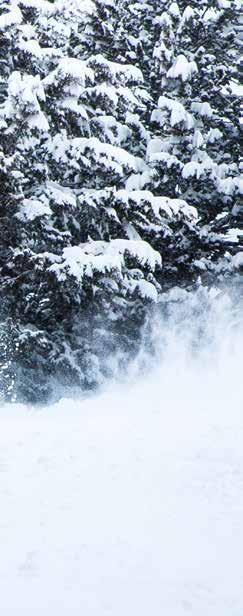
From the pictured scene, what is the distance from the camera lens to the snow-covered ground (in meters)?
4.30

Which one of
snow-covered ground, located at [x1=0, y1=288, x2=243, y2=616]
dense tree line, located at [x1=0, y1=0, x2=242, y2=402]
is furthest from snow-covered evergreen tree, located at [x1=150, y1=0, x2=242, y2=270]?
snow-covered ground, located at [x1=0, y1=288, x2=243, y2=616]

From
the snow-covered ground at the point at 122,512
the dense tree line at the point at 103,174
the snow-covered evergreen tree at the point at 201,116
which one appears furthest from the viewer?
the snow-covered evergreen tree at the point at 201,116

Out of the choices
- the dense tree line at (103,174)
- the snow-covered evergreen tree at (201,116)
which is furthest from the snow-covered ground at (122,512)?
the snow-covered evergreen tree at (201,116)

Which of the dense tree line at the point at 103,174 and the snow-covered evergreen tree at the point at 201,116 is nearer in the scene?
the dense tree line at the point at 103,174

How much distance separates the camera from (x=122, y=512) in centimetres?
574

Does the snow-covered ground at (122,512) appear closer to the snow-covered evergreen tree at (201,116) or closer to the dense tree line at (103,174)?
the dense tree line at (103,174)

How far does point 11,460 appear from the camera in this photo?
7055 mm

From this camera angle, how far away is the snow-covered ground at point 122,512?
14.1 ft

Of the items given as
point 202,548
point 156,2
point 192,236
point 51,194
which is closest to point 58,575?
point 202,548

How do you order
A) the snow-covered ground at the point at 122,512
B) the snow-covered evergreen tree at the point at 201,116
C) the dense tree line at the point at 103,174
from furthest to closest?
the snow-covered evergreen tree at the point at 201,116 → the dense tree line at the point at 103,174 → the snow-covered ground at the point at 122,512

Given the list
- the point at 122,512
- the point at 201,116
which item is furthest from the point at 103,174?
the point at 122,512

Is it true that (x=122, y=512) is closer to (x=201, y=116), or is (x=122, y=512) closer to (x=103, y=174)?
(x=103, y=174)

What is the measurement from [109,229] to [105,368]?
331 cm

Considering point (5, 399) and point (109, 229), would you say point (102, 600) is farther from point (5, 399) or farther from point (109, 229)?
point (109, 229)
